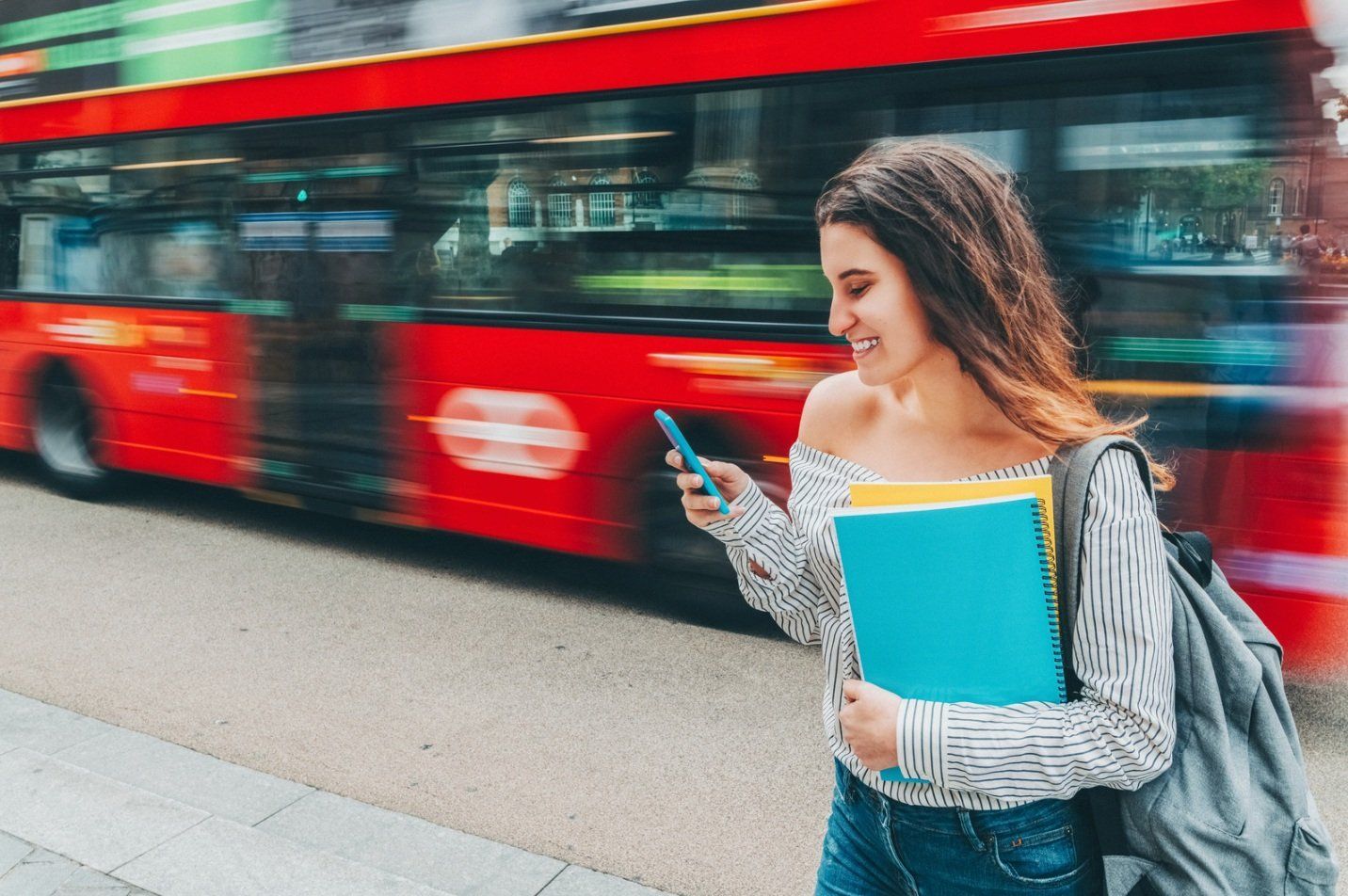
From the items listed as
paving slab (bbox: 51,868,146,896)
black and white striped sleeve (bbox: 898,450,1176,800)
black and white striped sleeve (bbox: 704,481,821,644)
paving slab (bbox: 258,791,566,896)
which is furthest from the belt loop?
paving slab (bbox: 51,868,146,896)

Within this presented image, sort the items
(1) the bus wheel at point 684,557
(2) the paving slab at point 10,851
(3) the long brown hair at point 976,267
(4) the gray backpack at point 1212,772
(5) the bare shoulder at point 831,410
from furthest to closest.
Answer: (1) the bus wheel at point 684,557 < (2) the paving slab at point 10,851 < (5) the bare shoulder at point 831,410 < (3) the long brown hair at point 976,267 < (4) the gray backpack at point 1212,772

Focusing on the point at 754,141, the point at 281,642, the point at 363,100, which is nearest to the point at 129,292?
the point at 363,100

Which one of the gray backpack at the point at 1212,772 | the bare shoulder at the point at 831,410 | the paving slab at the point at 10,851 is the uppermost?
the bare shoulder at the point at 831,410

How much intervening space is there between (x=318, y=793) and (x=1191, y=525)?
3.18 meters

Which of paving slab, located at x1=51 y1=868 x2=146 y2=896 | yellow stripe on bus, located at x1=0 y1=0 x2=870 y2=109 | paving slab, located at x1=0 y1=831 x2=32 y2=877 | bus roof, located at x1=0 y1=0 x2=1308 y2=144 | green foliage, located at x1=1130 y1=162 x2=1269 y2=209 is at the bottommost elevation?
paving slab, located at x1=51 y1=868 x2=146 y2=896

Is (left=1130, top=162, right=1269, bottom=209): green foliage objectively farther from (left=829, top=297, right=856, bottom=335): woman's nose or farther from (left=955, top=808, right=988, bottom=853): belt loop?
(left=955, top=808, right=988, bottom=853): belt loop

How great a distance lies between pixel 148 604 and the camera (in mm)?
6227

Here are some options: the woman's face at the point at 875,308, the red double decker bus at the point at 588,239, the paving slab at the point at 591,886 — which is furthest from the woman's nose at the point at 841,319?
the red double decker bus at the point at 588,239

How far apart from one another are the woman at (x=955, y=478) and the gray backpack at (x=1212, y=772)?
0.03 meters

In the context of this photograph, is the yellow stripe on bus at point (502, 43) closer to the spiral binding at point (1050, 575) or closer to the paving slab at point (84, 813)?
the paving slab at point (84, 813)

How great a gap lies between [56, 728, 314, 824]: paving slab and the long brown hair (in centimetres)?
295

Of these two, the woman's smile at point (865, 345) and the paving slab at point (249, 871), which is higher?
the woman's smile at point (865, 345)

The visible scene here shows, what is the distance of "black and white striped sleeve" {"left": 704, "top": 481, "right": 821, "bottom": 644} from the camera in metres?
1.82

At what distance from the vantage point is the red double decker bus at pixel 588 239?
13.9 ft
